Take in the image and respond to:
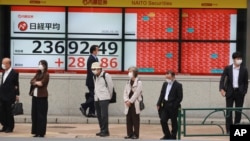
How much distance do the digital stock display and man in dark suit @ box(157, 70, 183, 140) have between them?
468 centimetres

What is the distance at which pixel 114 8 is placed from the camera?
20.2 m

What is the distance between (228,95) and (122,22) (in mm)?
4926

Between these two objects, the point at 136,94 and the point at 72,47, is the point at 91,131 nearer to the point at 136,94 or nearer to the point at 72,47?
the point at 136,94

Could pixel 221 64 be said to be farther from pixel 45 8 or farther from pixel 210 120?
pixel 45 8

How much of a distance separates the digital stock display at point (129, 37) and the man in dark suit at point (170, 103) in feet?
15.4

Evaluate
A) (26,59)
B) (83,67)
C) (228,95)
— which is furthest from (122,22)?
(228,95)

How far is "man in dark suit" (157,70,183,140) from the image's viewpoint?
15.5 meters

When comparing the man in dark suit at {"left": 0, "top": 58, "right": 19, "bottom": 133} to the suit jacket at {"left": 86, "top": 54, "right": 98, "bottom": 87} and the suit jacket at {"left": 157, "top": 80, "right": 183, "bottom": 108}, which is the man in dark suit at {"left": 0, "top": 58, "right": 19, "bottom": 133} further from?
the suit jacket at {"left": 157, "top": 80, "right": 183, "bottom": 108}

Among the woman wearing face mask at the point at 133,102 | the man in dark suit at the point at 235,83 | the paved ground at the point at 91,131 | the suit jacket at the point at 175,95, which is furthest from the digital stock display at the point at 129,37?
the suit jacket at the point at 175,95

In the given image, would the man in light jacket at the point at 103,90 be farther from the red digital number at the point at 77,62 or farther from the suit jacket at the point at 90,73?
the red digital number at the point at 77,62

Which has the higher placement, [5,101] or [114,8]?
[114,8]

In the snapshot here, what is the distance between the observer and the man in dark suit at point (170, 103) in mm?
15516

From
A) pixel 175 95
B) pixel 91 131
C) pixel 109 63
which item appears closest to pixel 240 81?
pixel 175 95

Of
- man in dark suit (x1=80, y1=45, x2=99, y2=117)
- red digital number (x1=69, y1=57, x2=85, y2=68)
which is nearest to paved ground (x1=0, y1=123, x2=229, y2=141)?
man in dark suit (x1=80, y1=45, x2=99, y2=117)
